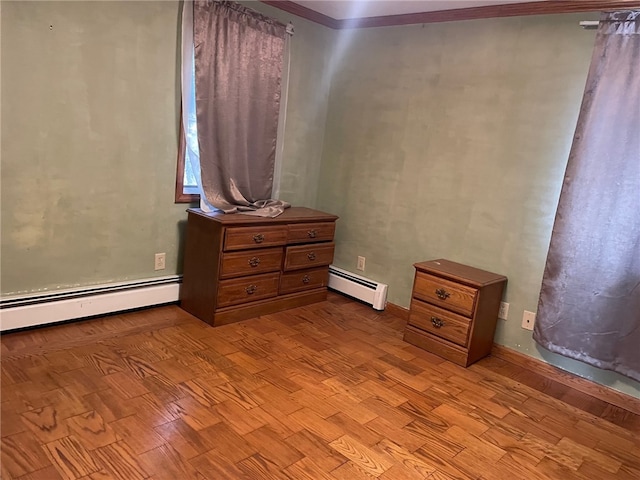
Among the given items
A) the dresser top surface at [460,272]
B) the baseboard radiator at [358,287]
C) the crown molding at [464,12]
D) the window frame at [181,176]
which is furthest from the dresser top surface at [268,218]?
the crown molding at [464,12]

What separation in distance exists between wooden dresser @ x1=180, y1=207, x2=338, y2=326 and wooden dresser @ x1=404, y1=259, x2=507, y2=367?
0.86 meters

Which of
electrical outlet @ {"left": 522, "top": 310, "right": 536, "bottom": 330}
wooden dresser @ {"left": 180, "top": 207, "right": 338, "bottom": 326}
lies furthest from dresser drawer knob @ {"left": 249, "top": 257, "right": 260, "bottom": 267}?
electrical outlet @ {"left": 522, "top": 310, "right": 536, "bottom": 330}

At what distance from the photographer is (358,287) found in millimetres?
3781

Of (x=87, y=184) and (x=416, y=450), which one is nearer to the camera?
(x=416, y=450)

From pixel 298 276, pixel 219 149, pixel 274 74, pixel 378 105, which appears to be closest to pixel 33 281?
pixel 219 149

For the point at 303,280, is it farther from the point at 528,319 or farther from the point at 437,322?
the point at 528,319

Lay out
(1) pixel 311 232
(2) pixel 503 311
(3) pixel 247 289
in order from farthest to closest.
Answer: (1) pixel 311 232, (3) pixel 247 289, (2) pixel 503 311

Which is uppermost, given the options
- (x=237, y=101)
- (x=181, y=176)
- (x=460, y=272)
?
(x=237, y=101)

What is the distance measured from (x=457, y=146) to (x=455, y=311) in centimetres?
112

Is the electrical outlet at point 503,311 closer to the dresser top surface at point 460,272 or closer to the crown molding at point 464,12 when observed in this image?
the dresser top surface at point 460,272

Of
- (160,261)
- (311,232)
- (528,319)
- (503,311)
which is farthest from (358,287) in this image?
(160,261)

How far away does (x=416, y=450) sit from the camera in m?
2.03

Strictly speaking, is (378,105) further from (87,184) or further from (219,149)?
(87,184)

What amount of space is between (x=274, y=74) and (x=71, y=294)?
6.55ft
